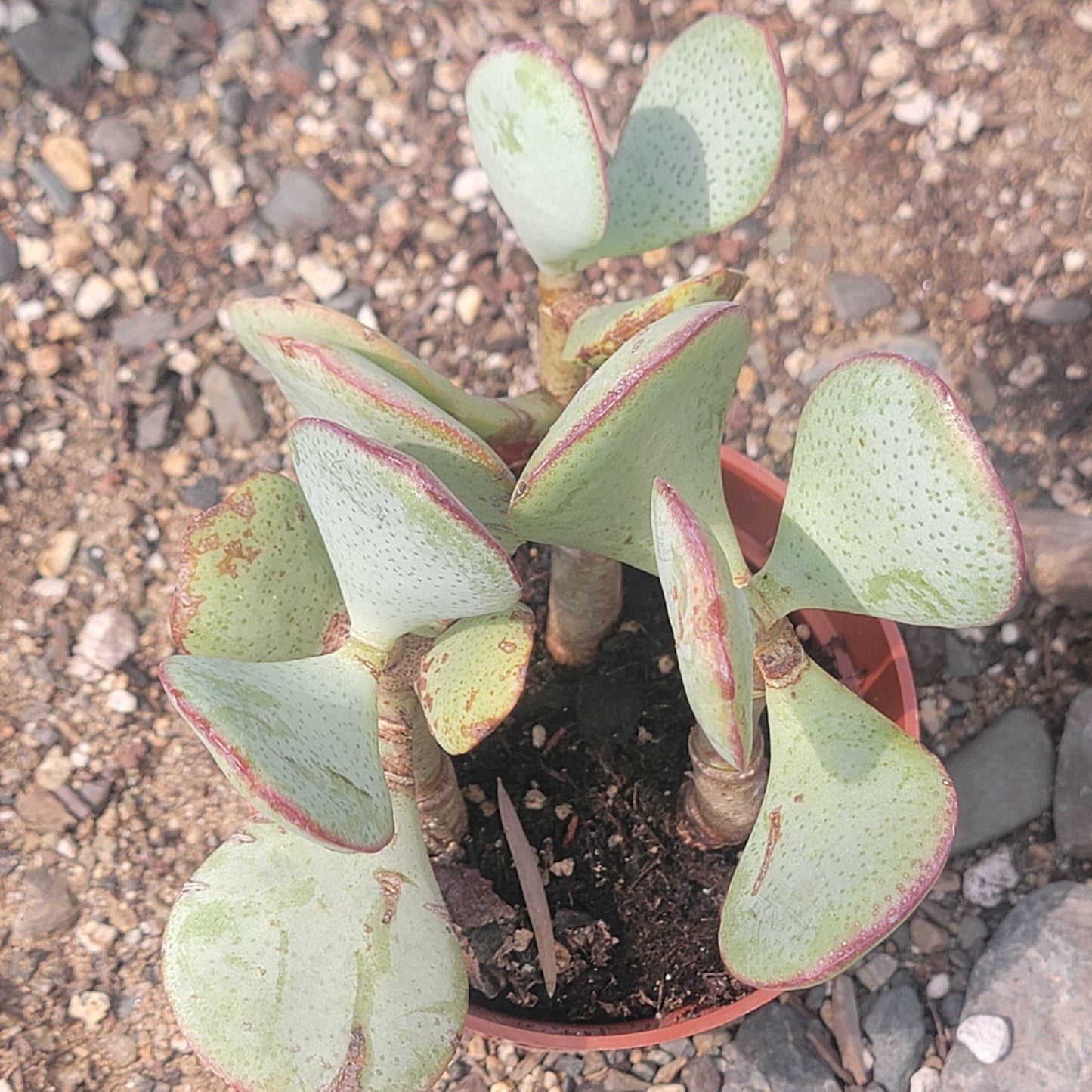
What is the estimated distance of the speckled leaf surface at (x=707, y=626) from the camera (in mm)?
543

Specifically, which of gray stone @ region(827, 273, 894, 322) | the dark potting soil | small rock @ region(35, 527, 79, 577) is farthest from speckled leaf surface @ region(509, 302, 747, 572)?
small rock @ region(35, 527, 79, 577)

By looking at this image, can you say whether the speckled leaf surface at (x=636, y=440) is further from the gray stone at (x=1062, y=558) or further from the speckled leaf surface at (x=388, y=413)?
the gray stone at (x=1062, y=558)

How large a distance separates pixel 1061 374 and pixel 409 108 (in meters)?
1.02

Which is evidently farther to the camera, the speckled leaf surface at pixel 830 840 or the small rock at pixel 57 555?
the small rock at pixel 57 555

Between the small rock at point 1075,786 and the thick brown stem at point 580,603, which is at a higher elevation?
the thick brown stem at point 580,603

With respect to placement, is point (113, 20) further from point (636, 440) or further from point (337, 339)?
point (636, 440)

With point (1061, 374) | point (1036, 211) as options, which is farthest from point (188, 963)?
point (1036, 211)

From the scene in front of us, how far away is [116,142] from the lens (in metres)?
1.69

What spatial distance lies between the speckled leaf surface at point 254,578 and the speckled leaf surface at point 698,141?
31cm

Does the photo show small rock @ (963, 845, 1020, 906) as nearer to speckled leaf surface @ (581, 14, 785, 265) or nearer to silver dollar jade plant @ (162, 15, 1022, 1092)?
silver dollar jade plant @ (162, 15, 1022, 1092)

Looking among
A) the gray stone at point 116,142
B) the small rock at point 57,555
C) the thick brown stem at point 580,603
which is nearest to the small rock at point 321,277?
the gray stone at point 116,142

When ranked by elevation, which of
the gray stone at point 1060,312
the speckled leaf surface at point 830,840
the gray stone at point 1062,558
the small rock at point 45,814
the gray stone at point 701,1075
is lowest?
the gray stone at point 701,1075

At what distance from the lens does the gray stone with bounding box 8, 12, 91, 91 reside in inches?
67.4

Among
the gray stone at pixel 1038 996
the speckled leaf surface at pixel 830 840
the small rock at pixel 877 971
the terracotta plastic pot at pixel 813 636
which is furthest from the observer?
the small rock at pixel 877 971
